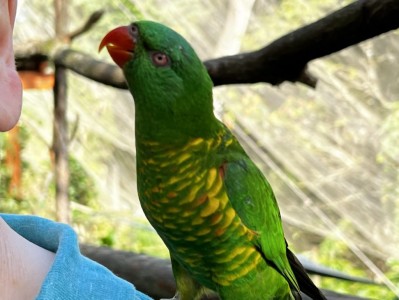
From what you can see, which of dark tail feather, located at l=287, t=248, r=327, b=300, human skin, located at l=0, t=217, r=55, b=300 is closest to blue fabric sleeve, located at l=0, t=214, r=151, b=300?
human skin, located at l=0, t=217, r=55, b=300

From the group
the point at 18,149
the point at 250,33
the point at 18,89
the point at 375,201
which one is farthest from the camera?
the point at 18,149

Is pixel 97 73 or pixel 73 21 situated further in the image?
pixel 73 21

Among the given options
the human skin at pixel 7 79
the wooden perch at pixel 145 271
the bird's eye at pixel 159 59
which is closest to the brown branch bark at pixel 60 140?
the wooden perch at pixel 145 271

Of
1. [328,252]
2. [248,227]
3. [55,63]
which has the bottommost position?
[328,252]

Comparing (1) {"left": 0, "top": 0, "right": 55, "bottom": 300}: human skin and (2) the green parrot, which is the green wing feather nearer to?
(2) the green parrot

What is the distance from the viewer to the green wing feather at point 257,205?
0.70 meters

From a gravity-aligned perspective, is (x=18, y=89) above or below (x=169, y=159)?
above

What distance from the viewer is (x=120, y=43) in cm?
62

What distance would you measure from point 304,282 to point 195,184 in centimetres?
19

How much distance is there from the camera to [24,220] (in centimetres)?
60

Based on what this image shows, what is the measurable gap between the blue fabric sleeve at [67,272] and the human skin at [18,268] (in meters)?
0.02

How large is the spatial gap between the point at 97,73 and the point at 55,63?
0.61 m

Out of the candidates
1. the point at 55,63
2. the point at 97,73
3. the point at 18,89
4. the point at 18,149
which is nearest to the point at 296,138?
the point at 97,73

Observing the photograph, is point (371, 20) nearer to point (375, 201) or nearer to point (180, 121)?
point (180, 121)
